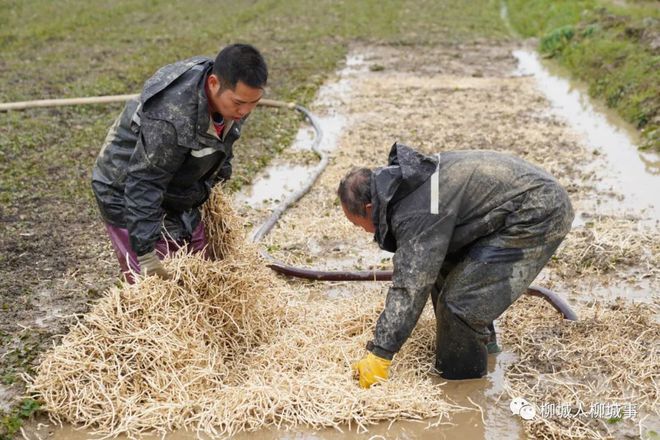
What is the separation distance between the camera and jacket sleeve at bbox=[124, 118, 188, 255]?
12.9ft

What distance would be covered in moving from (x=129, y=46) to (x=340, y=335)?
12.8 meters

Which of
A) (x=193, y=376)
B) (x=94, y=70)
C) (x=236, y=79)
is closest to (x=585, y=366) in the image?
(x=193, y=376)

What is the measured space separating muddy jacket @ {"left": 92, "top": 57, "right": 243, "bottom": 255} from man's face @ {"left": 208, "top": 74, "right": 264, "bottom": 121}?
71 millimetres

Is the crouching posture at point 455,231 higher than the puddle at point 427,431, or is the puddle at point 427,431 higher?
the crouching posture at point 455,231

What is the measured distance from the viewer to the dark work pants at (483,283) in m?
4.16

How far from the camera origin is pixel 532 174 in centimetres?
415

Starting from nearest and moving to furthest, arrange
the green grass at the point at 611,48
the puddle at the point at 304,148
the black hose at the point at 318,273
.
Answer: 1. the black hose at the point at 318,273
2. the puddle at the point at 304,148
3. the green grass at the point at 611,48

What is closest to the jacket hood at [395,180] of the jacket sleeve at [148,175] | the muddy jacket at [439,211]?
the muddy jacket at [439,211]

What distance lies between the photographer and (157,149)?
394 centimetres

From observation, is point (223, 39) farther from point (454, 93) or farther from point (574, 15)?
point (574, 15)

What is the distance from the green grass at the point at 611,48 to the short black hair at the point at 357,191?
653 centimetres

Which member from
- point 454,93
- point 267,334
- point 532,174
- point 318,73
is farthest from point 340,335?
point 318,73

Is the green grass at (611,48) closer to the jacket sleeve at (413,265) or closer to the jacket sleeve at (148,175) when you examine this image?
the jacket sleeve at (413,265)

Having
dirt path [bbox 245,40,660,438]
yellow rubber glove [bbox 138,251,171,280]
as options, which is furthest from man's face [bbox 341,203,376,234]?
dirt path [bbox 245,40,660,438]
